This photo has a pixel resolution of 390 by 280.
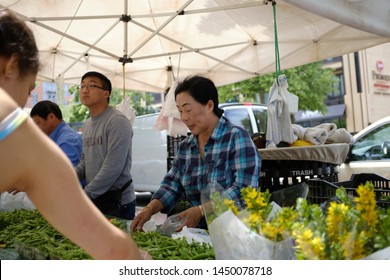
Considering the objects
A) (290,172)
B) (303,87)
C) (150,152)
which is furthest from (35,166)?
(303,87)

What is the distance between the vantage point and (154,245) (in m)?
2.27

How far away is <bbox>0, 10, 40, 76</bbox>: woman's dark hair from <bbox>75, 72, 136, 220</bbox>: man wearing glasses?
229 centimetres

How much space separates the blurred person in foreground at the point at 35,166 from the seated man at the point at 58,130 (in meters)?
2.83

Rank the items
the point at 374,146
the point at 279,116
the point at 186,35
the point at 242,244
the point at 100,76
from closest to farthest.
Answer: the point at 242,244 → the point at 100,76 → the point at 279,116 → the point at 186,35 → the point at 374,146

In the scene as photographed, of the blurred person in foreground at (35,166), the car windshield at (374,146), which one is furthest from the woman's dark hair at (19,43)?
the car windshield at (374,146)

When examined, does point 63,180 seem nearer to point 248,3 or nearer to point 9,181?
point 9,181

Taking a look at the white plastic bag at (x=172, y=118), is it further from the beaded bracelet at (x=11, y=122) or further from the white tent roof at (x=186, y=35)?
the beaded bracelet at (x=11, y=122)

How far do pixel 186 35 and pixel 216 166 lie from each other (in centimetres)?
330

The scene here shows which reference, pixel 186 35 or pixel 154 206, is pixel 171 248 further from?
pixel 186 35

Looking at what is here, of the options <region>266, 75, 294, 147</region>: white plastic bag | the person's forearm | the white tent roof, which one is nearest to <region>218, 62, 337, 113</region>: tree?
the white tent roof

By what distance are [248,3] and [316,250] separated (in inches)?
149

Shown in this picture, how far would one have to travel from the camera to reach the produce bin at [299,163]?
4254 mm

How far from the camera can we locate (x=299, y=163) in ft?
14.6

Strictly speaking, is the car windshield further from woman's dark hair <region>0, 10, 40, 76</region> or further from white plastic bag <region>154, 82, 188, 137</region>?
woman's dark hair <region>0, 10, 40, 76</region>
